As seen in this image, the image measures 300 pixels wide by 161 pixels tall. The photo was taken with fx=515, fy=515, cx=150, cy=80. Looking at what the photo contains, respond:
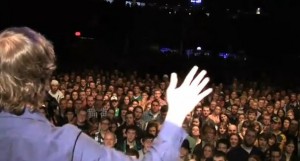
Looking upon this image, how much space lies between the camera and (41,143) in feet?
4.47

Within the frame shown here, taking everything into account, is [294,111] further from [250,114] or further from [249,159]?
[249,159]

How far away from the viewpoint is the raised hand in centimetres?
149

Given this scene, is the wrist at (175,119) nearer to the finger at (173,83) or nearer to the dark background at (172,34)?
the finger at (173,83)

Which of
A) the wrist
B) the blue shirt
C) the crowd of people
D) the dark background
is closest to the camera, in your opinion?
the blue shirt

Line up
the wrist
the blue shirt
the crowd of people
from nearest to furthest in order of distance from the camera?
the blue shirt < the wrist < the crowd of people

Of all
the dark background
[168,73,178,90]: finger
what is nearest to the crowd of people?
[168,73,178,90]: finger

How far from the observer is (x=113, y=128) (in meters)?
8.08

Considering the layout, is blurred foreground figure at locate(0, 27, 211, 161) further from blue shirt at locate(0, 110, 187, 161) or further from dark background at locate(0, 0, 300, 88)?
dark background at locate(0, 0, 300, 88)

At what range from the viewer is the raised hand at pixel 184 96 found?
1.49 metres

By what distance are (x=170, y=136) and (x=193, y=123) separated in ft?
23.2

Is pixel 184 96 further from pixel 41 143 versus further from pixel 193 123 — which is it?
pixel 193 123

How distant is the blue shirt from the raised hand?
0.20 metres

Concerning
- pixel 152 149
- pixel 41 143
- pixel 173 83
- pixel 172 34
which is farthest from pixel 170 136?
pixel 172 34

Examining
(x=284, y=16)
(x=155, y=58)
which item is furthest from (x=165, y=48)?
(x=284, y=16)
